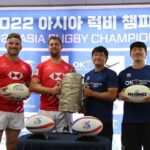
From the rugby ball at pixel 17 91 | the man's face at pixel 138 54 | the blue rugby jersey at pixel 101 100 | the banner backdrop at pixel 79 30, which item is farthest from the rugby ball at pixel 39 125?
the banner backdrop at pixel 79 30

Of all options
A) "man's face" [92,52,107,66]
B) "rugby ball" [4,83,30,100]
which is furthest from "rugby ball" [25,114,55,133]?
"man's face" [92,52,107,66]

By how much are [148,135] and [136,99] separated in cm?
27

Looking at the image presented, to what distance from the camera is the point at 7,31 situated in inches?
155

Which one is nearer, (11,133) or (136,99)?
(136,99)

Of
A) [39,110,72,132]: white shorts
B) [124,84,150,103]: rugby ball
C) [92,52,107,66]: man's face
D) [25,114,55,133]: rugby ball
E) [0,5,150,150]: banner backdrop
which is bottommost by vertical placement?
[39,110,72,132]: white shorts

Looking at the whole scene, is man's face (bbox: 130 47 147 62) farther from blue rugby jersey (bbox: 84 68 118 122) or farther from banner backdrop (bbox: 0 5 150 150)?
banner backdrop (bbox: 0 5 150 150)

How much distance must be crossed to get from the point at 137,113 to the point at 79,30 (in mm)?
1893

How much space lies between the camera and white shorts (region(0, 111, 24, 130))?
2361 millimetres

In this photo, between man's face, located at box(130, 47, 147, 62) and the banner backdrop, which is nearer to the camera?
man's face, located at box(130, 47, 147, 62)

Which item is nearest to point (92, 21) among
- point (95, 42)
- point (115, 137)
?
point (95, 42)

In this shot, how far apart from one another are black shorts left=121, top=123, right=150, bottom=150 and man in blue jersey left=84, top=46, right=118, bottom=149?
135 mm

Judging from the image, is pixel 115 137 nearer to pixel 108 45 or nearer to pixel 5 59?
pixel 108 45

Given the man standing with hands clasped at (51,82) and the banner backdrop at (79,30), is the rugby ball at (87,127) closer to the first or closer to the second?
the man standing with hands clasped at (51,82)

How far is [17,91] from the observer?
7.25ft
